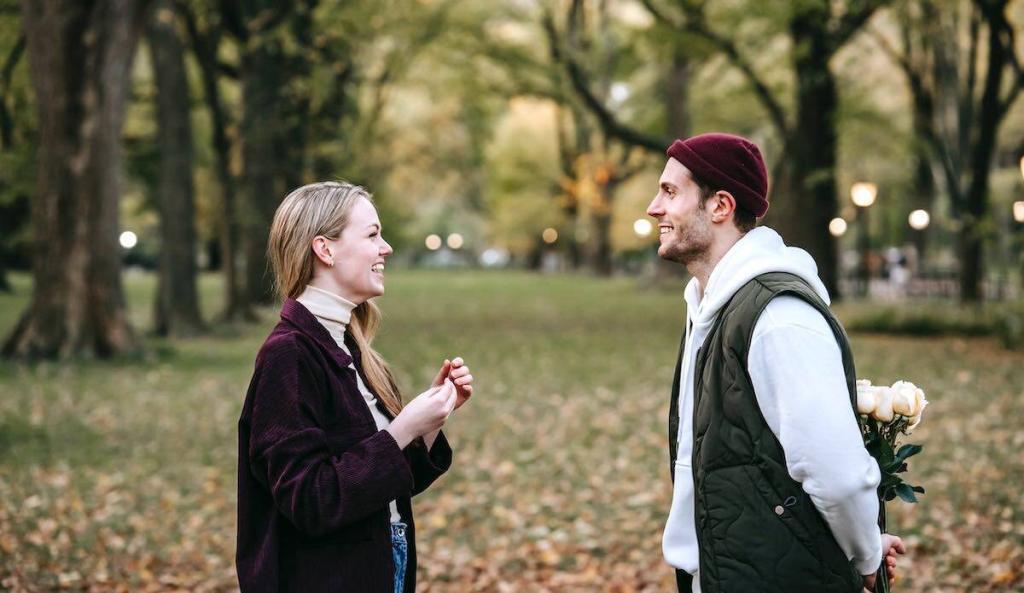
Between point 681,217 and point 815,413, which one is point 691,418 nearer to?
point 815,413

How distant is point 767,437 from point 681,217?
67 cm

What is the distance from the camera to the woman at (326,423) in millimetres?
2742

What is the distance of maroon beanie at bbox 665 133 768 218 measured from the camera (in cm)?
295

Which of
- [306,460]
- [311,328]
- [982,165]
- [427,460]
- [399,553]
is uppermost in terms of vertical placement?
[982,165]

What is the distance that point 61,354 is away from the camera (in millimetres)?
16359

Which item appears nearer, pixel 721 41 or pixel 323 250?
pixel 323 250

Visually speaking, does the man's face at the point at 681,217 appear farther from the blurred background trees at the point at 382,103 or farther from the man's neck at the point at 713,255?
the blurred background trees at the point at 382,103

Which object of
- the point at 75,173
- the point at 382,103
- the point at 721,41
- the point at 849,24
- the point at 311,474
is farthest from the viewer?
the point at 382,103

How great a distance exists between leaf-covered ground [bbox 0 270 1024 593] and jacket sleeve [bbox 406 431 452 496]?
3.33 m

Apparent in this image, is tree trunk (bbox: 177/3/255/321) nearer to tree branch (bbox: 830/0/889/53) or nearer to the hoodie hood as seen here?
tree branch (bbox: 830/0/889/53)

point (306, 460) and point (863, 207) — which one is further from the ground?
point (863, 207)

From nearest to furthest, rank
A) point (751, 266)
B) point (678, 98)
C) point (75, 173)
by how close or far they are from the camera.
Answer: point (751, 266) < point (75, 173) < point (678, 98)

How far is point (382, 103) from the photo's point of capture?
38969 millimetres

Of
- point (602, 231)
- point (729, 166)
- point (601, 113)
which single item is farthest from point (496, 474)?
point (602, 231)
